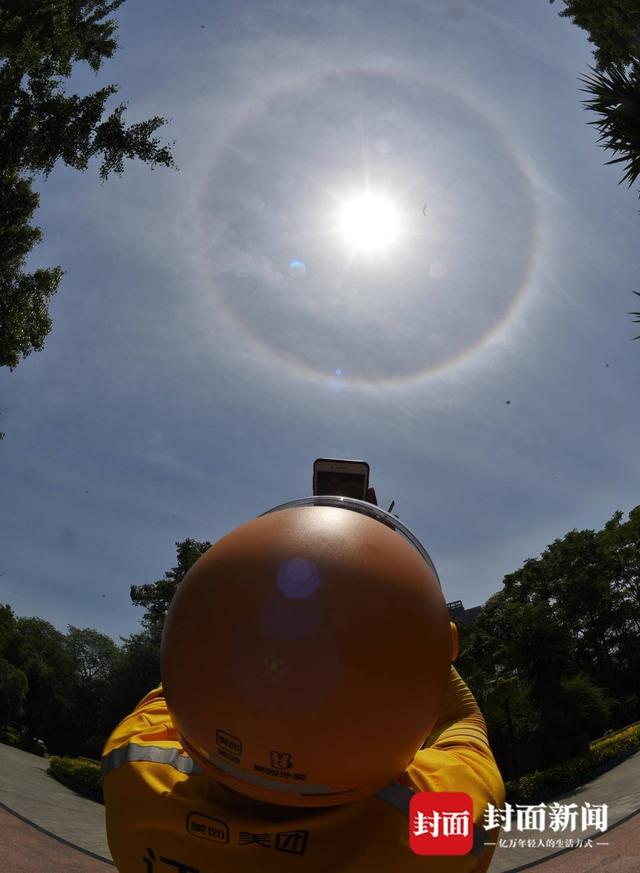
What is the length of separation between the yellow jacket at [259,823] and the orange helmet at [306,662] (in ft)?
0.36

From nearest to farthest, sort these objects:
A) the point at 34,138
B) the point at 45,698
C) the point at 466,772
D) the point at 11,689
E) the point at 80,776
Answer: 1. the point at 466,772
2. the point at 34,138
3. the point at 80,776
4. the point at 11,689
5. the point at 45,698

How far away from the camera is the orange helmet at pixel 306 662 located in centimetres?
109

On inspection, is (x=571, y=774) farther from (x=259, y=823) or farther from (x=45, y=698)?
(x=45, y=698)

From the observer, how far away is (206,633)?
1.15 m

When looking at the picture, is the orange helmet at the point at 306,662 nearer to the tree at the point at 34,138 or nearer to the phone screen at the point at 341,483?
the phone screen at the point at 341,483

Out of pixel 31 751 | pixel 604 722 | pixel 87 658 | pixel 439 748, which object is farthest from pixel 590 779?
pixel 87 658

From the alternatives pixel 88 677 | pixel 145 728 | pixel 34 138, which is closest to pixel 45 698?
pixel 88 677

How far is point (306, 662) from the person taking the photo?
1.08 metres

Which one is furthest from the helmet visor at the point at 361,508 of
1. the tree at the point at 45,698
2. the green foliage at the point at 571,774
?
the tree at the point at 45,698

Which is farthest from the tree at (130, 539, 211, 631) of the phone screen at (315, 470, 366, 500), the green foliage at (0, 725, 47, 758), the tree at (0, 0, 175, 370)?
the phone screen at (315, 470, 366, 500)

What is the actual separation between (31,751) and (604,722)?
29738 millimetres

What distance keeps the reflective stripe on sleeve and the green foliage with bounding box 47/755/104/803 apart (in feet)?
68.0

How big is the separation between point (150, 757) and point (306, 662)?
0.72 m

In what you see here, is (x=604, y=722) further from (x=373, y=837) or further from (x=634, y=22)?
(x=373, y=837)
